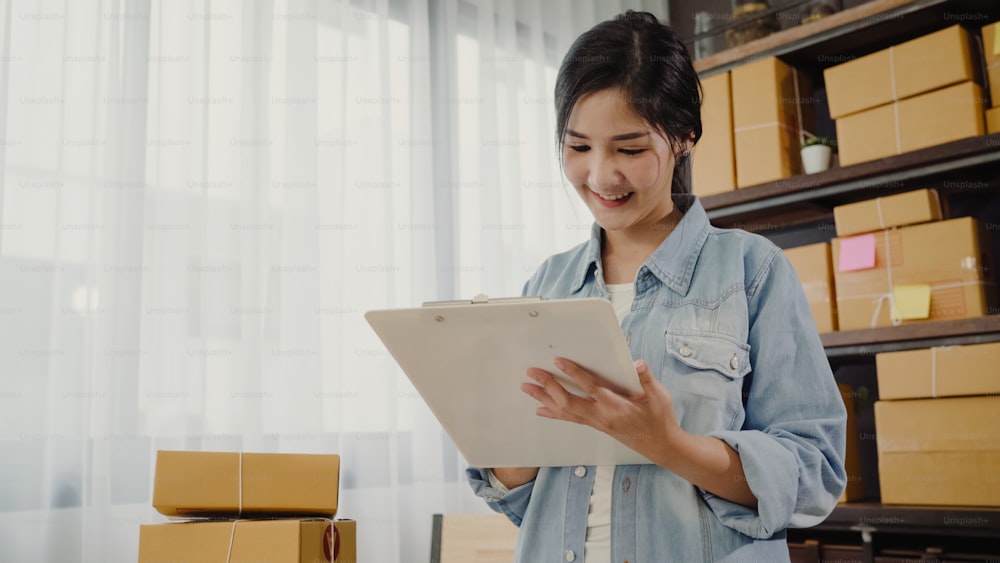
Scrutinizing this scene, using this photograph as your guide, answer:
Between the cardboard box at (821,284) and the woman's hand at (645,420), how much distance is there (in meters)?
1.50

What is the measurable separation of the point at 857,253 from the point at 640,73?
1400 mm

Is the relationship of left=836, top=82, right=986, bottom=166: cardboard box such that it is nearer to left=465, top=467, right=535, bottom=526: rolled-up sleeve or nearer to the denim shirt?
the denim shirt

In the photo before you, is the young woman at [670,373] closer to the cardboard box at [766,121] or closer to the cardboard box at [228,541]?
the cardboard box at [228,541]

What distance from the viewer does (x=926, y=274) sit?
79.1 inches

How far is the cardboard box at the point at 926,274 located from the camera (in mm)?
1952

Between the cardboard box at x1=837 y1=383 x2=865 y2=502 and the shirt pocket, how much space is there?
1.45 m

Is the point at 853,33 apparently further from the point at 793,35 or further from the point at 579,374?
the point at 579,374

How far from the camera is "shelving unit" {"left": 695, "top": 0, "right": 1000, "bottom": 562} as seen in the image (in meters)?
1.93

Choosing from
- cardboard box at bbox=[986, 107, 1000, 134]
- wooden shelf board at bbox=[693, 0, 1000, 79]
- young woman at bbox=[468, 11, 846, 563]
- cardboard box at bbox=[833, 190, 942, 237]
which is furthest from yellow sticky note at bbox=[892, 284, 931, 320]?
young woman at bbox=[468, 11, 846, 563]

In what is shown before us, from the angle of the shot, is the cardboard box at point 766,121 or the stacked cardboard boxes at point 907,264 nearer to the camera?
the stacked cardboard boxes at point 907,264

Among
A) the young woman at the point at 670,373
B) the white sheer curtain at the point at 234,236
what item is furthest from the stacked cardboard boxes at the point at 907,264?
the young woman at the point at 670,373

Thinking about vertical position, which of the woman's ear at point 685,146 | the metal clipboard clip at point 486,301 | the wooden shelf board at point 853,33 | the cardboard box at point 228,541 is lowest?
the cardboard box at point 228,541

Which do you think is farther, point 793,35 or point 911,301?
point 793,35

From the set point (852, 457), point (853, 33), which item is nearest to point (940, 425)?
point (852, 457)
